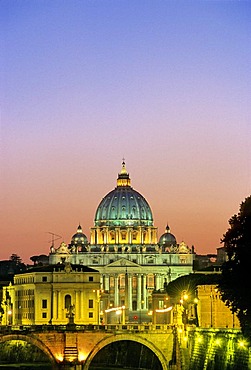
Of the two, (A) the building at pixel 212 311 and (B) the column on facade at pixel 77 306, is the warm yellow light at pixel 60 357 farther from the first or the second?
(B) the column on facade at pixel 77 306

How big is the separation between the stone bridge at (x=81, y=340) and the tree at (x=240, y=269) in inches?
493

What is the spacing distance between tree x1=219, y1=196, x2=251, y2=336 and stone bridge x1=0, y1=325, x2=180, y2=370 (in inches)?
493

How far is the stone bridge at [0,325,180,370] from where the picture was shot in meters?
86.1

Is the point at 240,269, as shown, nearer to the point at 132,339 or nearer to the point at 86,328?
the point at 132,339

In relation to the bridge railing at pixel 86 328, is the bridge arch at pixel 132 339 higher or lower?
lower

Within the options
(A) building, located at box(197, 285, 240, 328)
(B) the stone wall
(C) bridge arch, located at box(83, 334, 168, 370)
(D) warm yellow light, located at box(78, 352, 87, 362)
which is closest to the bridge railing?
(C) bridge arch, located at box(83, 334, 168, 370)

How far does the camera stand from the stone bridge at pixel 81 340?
86.1m

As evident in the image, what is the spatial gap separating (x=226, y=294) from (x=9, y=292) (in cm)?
8224

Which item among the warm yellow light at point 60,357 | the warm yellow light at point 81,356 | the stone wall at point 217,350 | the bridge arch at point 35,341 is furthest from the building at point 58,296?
→ the stone wall at point 217,350

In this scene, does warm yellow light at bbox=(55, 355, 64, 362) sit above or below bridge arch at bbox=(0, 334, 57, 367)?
below

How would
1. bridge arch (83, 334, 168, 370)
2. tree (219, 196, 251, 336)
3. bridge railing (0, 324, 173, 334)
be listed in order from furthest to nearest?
1. bridge railing (0, 324, 173, 334)
2. bridge arch (83, 334, 168, 370)
3. tree (219, 196, 251, 336)

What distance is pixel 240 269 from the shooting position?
7106 centimetres

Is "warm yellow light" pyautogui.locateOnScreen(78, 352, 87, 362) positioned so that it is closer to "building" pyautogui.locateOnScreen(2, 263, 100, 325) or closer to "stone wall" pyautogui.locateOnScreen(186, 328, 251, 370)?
"stone wall" pyautogui.locateOnScreen(186, 328, 251, 370)

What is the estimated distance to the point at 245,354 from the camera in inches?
2817
